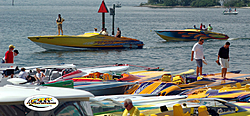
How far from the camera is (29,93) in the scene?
15.2 feet

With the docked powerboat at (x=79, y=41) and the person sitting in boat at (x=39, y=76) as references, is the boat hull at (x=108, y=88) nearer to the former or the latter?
the person sitting in boat at (x=39, y=76)

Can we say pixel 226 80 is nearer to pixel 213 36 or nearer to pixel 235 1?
pixel 213 36

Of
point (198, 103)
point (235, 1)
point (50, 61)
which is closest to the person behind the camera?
point (198, 103)

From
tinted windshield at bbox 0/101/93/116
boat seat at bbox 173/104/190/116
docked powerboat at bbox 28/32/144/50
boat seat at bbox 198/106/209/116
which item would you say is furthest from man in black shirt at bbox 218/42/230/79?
docked powerboat at bbox 28/32/144/50

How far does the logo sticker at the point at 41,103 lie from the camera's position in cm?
432

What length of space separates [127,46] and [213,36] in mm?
10503

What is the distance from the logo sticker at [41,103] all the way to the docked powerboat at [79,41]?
78.5 feet

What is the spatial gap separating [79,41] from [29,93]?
24522mm

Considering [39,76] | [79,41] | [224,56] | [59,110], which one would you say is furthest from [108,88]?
[79,41]

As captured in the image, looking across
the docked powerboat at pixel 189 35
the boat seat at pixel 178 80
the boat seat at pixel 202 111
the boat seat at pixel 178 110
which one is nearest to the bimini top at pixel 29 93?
the boat seat at pixel 178 110

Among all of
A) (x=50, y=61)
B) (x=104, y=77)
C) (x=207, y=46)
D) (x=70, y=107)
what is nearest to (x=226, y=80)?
(x=104, y=77)

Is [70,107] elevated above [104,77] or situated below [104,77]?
above

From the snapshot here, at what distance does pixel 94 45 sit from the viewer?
29219 millimetres

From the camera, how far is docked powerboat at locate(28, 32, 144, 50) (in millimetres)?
28188
